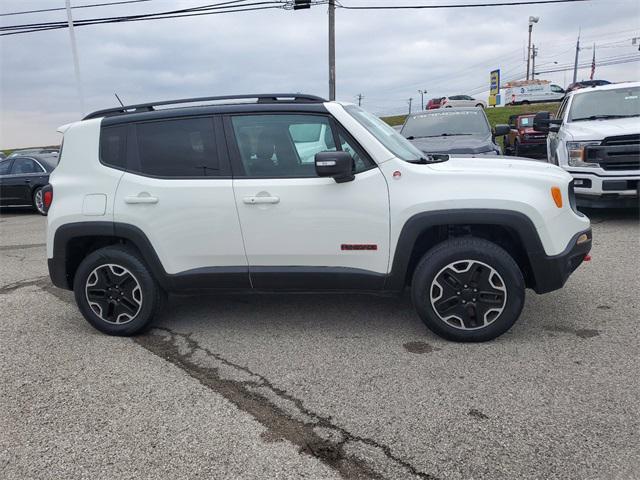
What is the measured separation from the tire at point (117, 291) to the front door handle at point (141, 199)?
1.39ft

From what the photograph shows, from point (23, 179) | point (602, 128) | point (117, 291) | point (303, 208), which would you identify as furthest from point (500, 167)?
point (23, 179)

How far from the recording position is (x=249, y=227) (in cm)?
402

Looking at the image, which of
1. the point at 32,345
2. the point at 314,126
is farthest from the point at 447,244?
the point at 32,345

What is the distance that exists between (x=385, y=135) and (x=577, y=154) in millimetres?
5160

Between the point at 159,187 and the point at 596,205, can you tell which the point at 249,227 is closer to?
the point at 159,187

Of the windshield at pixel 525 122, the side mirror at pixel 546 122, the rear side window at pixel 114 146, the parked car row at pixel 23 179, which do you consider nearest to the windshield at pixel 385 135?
the rear side window at pixel 114 146

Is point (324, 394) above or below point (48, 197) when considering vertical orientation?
below

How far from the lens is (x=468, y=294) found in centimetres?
384

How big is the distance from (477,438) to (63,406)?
8.03 feet

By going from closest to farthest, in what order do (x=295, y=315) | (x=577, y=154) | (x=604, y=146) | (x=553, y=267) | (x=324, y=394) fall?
(x=324, y=394) → (x=553, y=267) → (x=295, y=315) → (x=604, y=146) → (x=577, y=154)

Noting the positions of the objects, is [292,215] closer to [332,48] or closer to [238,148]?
[238,148]

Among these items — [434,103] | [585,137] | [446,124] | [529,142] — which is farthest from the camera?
[434,103]

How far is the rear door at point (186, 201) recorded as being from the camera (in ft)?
13.3

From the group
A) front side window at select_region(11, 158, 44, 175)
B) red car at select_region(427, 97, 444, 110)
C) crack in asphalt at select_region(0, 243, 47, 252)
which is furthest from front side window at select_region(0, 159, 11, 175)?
red car at select_region(427, 97, 444, 110)
